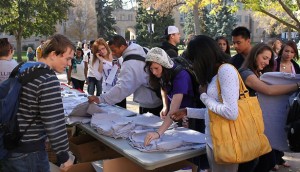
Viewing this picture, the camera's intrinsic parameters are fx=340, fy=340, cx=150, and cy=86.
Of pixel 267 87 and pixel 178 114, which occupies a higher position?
pixel 267 87

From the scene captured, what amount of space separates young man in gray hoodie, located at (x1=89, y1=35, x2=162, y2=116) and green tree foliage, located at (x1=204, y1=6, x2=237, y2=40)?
126 ft

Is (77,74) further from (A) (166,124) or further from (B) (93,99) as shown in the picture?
(A) (166,124)

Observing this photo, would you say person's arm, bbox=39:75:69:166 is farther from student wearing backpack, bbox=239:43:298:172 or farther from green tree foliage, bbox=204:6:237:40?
green tree foliage, bbox=204:6:237:40

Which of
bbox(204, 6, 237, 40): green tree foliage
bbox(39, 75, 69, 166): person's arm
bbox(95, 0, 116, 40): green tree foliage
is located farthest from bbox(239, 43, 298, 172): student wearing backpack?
bbox(95, 0, 116, 40): green tree foliage

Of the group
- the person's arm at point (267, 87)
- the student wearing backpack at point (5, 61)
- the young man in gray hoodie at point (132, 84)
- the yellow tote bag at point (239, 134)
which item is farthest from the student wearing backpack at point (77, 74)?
the yellow tote bag at point (239, 134)

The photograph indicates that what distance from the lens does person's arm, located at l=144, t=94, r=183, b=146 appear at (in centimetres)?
263

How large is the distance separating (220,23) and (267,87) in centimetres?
4088

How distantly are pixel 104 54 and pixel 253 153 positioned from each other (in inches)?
146

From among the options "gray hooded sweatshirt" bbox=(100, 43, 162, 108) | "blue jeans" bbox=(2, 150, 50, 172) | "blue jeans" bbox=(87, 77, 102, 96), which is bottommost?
"blue jeans" bbox=(87, 77, 102, 96)

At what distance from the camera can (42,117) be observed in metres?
2.08

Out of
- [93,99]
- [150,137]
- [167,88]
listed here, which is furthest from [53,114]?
[93,99]

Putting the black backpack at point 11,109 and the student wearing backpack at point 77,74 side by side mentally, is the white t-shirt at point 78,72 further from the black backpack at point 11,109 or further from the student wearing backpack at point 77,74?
the black backpack at point 11,109

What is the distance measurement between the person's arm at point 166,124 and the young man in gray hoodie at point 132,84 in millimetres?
784

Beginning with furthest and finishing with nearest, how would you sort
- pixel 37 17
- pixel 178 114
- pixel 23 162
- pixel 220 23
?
pixel 220 23
pixel 37 17
pixel 178 114
pixel 23 162
